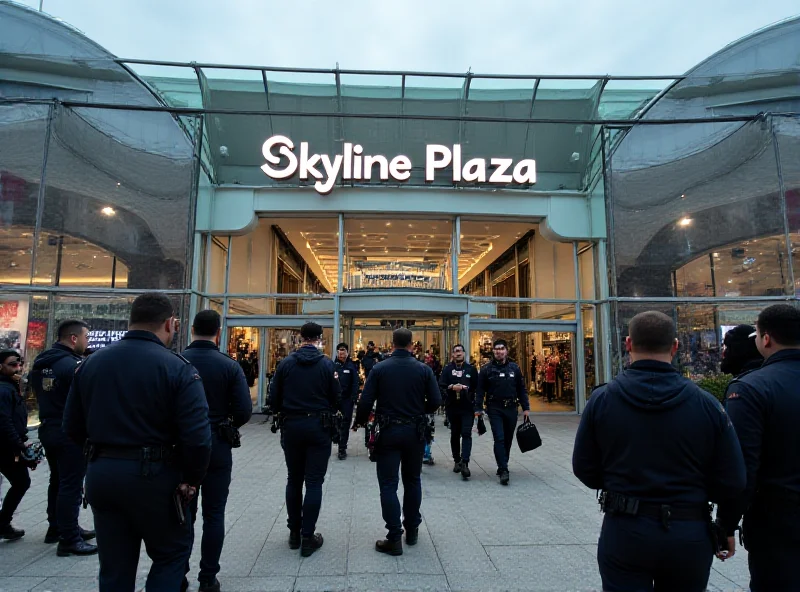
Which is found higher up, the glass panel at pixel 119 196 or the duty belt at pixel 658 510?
the glass panel at pixel 119 196

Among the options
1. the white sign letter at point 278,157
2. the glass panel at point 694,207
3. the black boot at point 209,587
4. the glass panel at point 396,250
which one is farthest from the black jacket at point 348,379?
the glass panel at point 694,207

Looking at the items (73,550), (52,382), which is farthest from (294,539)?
(52,382)

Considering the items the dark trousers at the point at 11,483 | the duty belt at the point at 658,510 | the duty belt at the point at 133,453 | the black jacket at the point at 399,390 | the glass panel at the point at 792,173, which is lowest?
the dark trousers at the point at 11,483

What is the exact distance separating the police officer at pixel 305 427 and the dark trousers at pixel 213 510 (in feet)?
2.38

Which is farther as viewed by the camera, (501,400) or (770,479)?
(501,400)

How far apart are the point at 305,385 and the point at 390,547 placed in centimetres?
152

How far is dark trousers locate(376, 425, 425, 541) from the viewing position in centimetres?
409

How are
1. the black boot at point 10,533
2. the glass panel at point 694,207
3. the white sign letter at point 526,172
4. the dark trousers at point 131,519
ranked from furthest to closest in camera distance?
the white sign letter at point 526,172, the glass panel at point 694,207, the black boot at point 10,533, the dark trousers at point 131,519

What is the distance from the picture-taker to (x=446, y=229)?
1466 centimetres

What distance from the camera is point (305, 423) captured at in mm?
4152

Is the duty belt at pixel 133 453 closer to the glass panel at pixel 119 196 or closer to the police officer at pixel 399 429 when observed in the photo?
the police officer at pixel 399 429

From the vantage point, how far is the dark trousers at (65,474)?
406 centimetres

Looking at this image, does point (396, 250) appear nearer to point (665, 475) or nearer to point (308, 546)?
point (308, 546)

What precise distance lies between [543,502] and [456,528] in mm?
1443
